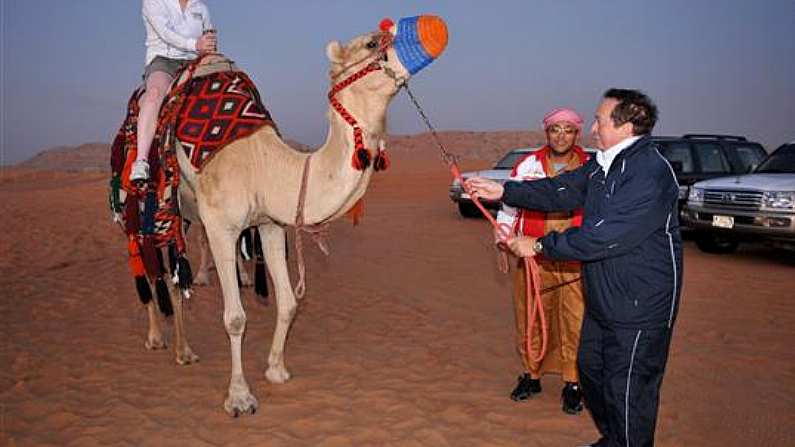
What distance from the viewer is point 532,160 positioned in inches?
199

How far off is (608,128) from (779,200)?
28.2 ft

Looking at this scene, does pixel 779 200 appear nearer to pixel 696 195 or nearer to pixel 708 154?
pixel 696 195

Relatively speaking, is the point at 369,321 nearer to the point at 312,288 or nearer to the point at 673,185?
the point at 312,288

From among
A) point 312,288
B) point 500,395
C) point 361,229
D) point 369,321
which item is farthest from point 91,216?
point 500,395

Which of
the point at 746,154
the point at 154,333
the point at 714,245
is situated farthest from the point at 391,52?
the point at 746,154

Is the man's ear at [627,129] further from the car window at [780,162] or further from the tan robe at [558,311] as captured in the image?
the car window at [780,162]

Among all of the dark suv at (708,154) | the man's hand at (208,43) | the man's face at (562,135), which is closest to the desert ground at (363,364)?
the man's face at (562,135)

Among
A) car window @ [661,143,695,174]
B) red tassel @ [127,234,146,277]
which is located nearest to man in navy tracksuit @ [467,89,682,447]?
red tassel @ [127,234,146,277]

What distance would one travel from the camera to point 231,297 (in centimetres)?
499

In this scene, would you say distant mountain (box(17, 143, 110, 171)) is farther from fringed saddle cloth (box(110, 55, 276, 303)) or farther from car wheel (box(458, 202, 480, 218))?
fringed saddle cloth (box(110, 55, 276, 303))

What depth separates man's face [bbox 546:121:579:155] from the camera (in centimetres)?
488

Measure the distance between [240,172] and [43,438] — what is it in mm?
2285

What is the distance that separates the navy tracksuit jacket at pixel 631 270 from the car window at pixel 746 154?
12.6m

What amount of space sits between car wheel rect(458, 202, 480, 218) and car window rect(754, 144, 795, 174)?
23.0ft
